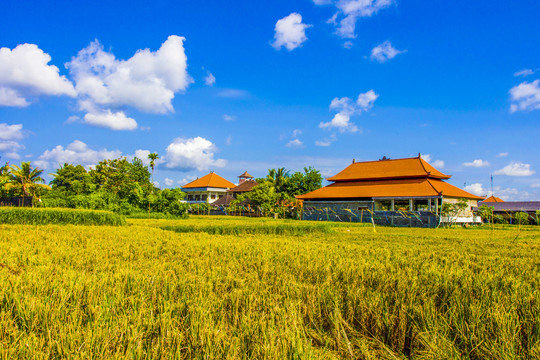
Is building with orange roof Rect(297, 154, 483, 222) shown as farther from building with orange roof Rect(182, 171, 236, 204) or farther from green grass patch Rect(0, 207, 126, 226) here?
building with orange roof Rect(182, 171, 236, 204)

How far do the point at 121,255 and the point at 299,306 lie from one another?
3.83 metres

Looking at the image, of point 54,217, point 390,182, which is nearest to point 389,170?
point 390,182

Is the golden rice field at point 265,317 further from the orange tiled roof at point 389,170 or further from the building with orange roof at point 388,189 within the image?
the orange tiled roof at point 389,170

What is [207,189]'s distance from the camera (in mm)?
57625

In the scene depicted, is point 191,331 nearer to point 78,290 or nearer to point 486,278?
point 78,290

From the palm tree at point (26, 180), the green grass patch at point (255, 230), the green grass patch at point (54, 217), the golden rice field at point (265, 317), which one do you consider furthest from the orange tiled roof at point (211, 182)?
the golden rice field at point (265, 317)

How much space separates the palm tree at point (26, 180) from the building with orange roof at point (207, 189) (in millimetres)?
26235

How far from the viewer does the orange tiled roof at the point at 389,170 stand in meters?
30.6

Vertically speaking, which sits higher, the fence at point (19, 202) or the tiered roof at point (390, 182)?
the tiered roof at point (390, 182)

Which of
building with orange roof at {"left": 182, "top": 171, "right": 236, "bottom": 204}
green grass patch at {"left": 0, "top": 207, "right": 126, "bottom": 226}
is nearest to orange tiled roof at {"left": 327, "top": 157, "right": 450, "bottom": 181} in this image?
green grass patch at {"left": 0, "top": 207, "right": 126, "bottom": 226}

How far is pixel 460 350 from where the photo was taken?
6.93 ft

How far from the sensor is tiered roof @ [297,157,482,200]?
28000 millimetres

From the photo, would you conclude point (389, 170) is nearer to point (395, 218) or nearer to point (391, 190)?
point (391, 190)

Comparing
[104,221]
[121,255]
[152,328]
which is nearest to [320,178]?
[104,221]
